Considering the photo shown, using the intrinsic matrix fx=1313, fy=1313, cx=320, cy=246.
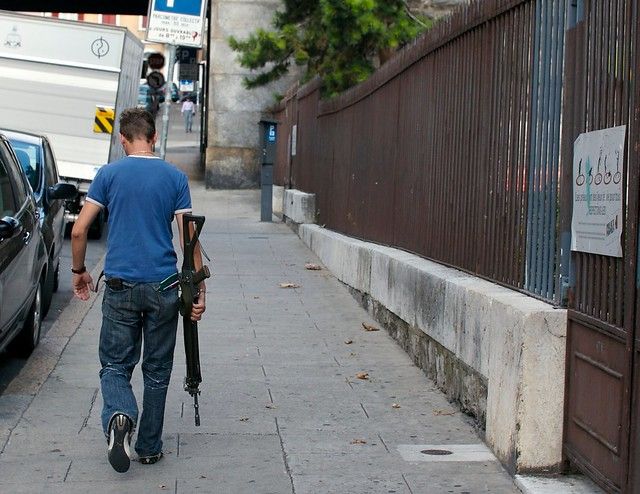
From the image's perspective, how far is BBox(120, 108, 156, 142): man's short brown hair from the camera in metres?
6.57

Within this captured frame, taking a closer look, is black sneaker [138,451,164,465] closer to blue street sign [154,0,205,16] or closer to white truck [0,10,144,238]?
blue street sign [154,0,205,16]

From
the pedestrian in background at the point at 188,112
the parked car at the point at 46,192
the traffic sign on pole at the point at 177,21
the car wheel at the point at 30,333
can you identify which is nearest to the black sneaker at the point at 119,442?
the car wheel at the point at 30,333

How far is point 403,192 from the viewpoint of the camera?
1078 centimetres

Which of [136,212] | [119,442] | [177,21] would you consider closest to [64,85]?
[177,21]

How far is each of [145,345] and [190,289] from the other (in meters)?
0.39

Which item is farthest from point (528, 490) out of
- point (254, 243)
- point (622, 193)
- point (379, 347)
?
Result: point (254, 243)

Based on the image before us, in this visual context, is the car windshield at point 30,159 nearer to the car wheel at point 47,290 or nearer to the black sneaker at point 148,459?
the car wheel at point 47,290

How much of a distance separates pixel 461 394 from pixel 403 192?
3.32m

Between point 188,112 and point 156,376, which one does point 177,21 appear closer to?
point 156,376

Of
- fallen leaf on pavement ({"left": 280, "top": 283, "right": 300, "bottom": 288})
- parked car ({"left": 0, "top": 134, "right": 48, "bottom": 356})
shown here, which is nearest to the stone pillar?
fallen leaf on pavement ({"left": 280, "top": 283, "right": 300, "bottom": 288})

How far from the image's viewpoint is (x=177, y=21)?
17797mm

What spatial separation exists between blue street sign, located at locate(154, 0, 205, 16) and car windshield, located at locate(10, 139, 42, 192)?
451cm

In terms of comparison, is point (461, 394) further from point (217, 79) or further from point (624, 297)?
point (217, 79)

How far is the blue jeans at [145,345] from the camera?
21.1 feet
